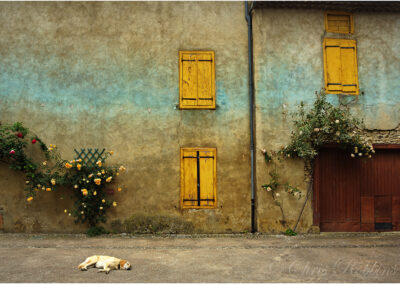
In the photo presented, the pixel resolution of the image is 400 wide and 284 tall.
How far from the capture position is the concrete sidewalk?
4625 millimetres

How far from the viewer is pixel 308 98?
299 inches

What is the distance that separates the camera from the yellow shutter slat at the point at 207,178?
7.44m

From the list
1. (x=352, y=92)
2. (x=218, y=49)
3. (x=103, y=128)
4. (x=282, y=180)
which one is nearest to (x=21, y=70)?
(x=103, y=128)

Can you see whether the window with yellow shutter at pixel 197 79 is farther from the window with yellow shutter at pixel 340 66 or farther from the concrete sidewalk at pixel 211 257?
the concrete sidewalk at pixel 211 257

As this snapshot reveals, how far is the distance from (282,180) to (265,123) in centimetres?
134

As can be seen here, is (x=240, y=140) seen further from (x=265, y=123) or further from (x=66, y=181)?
(x=66, y=181)

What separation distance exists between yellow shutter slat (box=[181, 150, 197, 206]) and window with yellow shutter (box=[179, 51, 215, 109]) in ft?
3.83

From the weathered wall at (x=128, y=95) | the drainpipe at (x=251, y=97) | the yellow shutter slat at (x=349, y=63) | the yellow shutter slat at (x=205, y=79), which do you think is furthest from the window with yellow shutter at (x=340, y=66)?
the yellow shutter slat at (x=205, y=79)

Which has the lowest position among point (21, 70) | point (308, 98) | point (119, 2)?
point (308, 98)

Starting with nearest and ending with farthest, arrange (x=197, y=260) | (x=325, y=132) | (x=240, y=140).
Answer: (x=197, y=260), (x=325, y=132), (x=240, y=140)

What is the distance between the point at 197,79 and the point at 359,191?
4.58m

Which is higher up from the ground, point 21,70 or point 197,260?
point 21,70

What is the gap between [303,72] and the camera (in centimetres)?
764

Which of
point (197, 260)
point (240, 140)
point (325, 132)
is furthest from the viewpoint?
point (240, 140)
